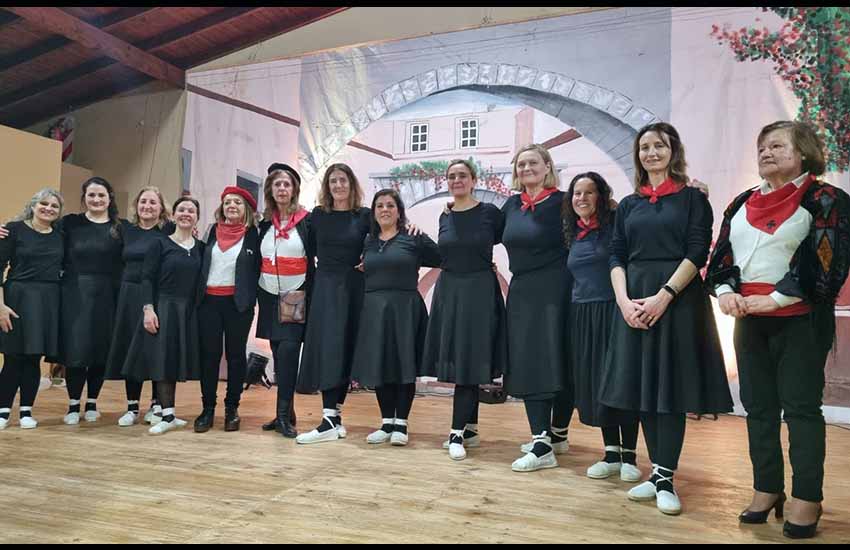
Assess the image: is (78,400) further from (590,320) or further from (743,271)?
(743,271)

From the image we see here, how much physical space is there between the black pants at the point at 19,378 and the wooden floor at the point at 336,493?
0.51 feet

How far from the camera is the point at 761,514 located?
6.70ft

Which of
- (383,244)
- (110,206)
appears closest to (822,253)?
(383,244)

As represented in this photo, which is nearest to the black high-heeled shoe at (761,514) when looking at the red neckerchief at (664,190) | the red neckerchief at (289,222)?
the red neckerchief at (664,190)

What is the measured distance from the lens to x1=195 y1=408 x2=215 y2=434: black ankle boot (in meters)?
3.49

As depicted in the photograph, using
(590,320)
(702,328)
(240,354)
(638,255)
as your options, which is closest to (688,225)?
(638,255)

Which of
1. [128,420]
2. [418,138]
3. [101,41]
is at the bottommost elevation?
[128,420]

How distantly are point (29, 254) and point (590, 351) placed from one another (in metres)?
3.12

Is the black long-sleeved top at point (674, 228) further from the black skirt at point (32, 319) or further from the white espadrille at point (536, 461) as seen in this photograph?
the black skirt at point (32, 319)

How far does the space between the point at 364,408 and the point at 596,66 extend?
3456 millimetres

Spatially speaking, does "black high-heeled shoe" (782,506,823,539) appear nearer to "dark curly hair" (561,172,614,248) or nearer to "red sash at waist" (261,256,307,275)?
"dark curly hair" (561,172,614,248)

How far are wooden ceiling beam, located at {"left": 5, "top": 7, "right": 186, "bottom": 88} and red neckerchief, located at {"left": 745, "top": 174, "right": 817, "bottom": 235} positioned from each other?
20.7ft

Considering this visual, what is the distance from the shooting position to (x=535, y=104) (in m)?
5.71

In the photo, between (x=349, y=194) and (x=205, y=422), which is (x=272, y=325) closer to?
(x=205, y=422)
